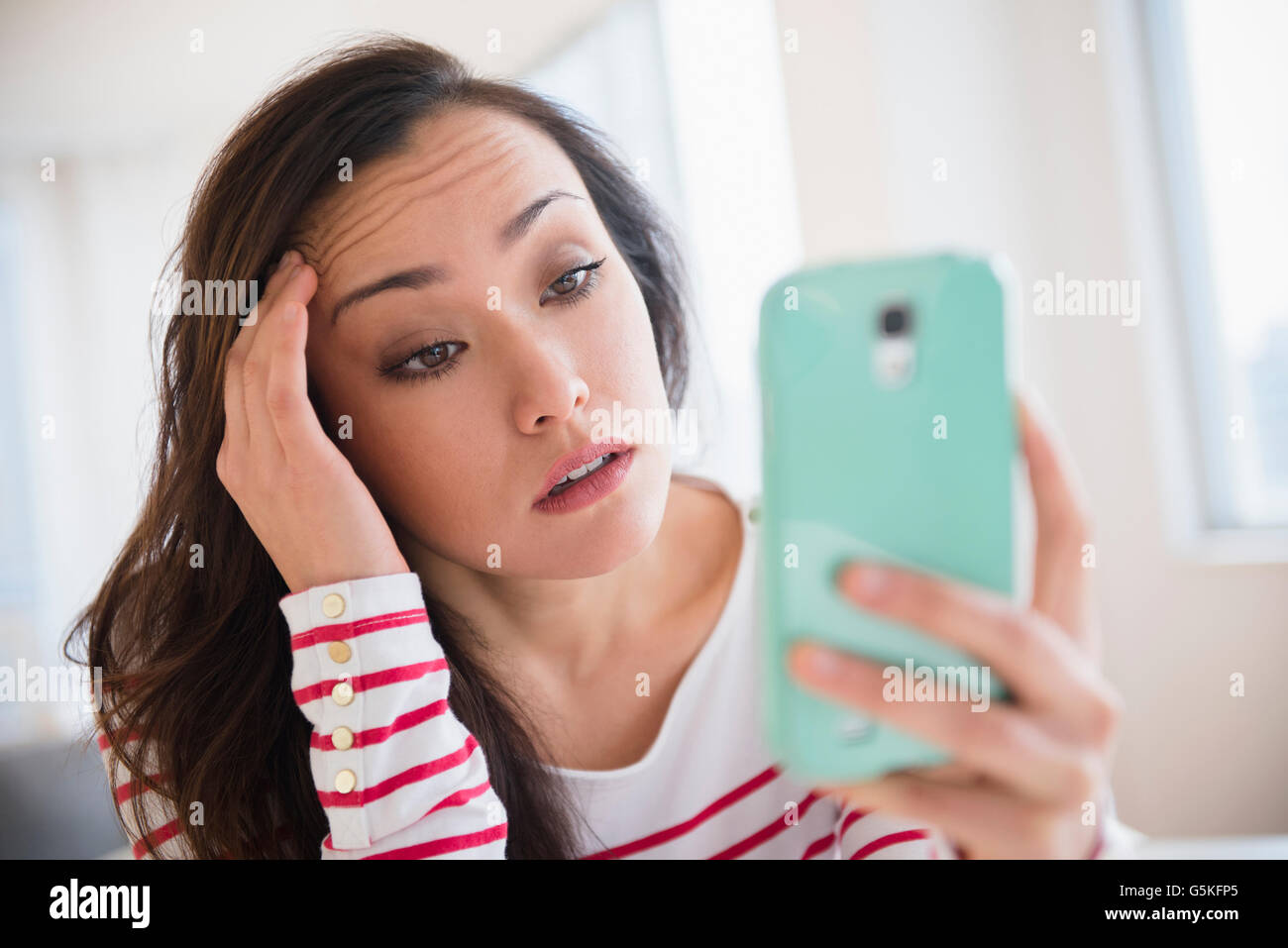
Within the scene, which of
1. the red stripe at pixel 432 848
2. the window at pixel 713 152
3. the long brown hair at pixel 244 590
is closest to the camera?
the red stripe at pixel 432 848

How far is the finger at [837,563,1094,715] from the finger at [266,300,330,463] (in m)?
0.40

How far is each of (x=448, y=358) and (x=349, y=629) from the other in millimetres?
193

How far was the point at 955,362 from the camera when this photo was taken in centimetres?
36

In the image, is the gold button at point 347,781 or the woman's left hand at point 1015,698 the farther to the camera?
the gold button at point 347,781

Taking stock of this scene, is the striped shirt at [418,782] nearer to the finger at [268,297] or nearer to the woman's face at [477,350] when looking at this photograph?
the woman's face at [477,350]

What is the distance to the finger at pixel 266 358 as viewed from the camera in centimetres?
60

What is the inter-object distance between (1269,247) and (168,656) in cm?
130

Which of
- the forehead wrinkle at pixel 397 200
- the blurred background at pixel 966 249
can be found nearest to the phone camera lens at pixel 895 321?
the forehead wrinkle at pixel 397 200

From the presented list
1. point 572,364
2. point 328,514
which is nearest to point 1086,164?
point 572,364

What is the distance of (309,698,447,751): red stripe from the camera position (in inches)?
21.1

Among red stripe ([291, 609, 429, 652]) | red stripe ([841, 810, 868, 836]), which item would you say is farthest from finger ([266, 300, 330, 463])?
red stripe ([841, 810, 868, 836])

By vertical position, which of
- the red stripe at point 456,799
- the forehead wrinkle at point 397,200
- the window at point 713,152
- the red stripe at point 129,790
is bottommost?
the red stripe at point 129,790

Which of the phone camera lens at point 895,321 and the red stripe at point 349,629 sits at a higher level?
the phone camera lens at point 895,321

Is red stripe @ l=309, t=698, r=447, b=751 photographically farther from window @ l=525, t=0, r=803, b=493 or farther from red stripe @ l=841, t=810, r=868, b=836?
window @ l=525, t=0, r=803, b=493
